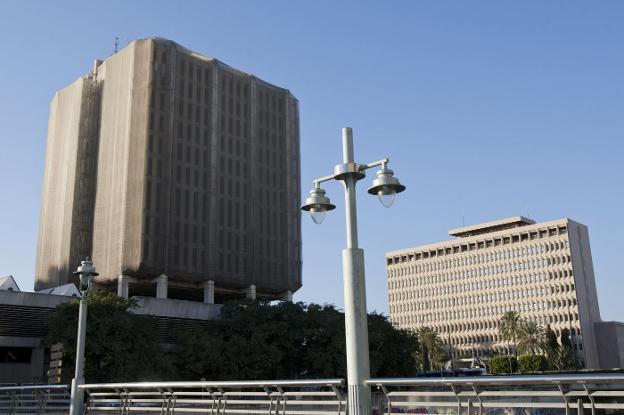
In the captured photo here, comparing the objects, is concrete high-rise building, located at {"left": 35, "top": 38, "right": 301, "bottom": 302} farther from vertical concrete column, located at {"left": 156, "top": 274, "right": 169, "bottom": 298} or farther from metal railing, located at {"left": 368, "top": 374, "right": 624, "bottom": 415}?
metal railing, located at {"left": 368, "top": 374, "right": 624, "bottom": 415}

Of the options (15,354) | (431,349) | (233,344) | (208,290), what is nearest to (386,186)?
(233,344)

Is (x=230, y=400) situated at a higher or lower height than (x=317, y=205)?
lower

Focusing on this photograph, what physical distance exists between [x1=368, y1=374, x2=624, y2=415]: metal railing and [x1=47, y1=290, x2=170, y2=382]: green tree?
138 ft

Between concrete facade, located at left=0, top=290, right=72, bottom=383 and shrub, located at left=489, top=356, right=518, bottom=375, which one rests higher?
concrete facade, located at left=0, top=290, right=72, bottom=383

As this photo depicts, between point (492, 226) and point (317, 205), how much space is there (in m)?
158

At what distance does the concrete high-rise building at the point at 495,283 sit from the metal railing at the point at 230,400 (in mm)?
136111

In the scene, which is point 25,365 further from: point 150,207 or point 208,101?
point 208,101

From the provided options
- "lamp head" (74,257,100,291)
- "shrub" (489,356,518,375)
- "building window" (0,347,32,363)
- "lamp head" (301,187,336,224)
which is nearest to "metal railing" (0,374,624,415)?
"lamp head" (301,187,336,224)

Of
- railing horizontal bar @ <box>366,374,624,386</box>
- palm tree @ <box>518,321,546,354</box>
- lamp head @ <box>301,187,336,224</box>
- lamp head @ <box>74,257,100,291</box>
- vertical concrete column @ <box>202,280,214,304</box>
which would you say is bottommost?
railing horizontal bar @ <box>366,374,624,386</box>

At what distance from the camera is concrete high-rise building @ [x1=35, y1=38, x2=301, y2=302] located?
86500 millimetres

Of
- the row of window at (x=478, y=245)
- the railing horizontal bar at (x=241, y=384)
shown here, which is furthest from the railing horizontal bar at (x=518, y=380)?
the row of window at (x=478, y=245)

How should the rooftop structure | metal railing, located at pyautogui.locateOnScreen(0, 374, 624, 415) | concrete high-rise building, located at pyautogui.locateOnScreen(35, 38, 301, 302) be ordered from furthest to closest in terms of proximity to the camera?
concrete high-rise building, located at pyautogui.locateOnScreen(35, 38, 301, 302)
the rooftop structure
metal railing, located at pyautogui.locateOnScreen(0, 374, 624, 415)

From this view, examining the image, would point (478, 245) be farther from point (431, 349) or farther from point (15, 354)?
point (15, 354)

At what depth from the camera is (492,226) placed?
163375mm
